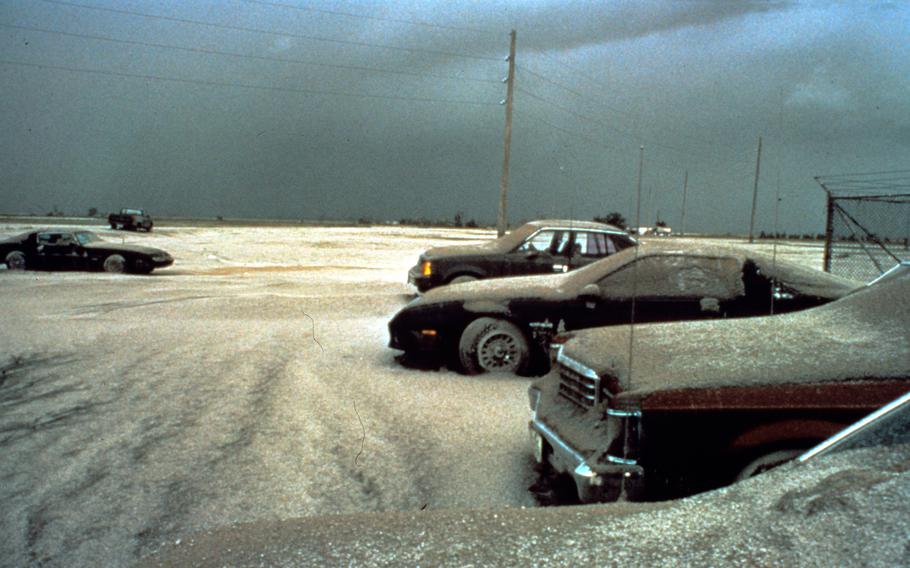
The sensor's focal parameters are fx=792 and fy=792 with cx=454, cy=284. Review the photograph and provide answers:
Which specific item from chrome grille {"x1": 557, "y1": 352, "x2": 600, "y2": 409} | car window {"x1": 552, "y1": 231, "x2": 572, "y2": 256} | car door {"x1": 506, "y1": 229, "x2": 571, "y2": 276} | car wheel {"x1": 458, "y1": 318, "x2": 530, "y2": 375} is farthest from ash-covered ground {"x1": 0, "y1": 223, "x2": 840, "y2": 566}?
car window {"x1": 552, "y1": 231, "x2": 572, "y2": 256}

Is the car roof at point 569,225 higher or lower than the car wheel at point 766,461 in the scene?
higher

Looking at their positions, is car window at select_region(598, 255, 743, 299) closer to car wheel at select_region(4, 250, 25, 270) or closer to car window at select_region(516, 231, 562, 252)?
car window at select_region(516, 231, 562, 252)

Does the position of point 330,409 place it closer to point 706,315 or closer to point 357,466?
point 357,466

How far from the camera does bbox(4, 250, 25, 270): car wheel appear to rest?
19.2 metres

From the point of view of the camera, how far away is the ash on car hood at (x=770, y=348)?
371 centimetres

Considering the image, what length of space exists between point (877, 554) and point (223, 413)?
5.15 metres

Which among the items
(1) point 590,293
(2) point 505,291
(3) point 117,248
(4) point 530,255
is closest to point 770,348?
(1) point 590,293

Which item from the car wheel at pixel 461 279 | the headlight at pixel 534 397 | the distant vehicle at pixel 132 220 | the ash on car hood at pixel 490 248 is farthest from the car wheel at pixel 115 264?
the distant vehicle at pixel 132 220

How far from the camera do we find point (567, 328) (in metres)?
7.40

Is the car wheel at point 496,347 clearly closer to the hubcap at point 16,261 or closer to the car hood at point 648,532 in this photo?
the car hood at point 648,532

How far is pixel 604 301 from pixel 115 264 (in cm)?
1537

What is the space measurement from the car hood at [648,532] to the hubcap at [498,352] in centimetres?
510

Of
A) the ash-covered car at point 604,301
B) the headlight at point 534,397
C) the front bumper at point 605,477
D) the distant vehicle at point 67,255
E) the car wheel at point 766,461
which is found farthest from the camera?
the distant vehicle at point 67,255

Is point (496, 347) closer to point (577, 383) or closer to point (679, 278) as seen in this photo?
point (679, 278)
